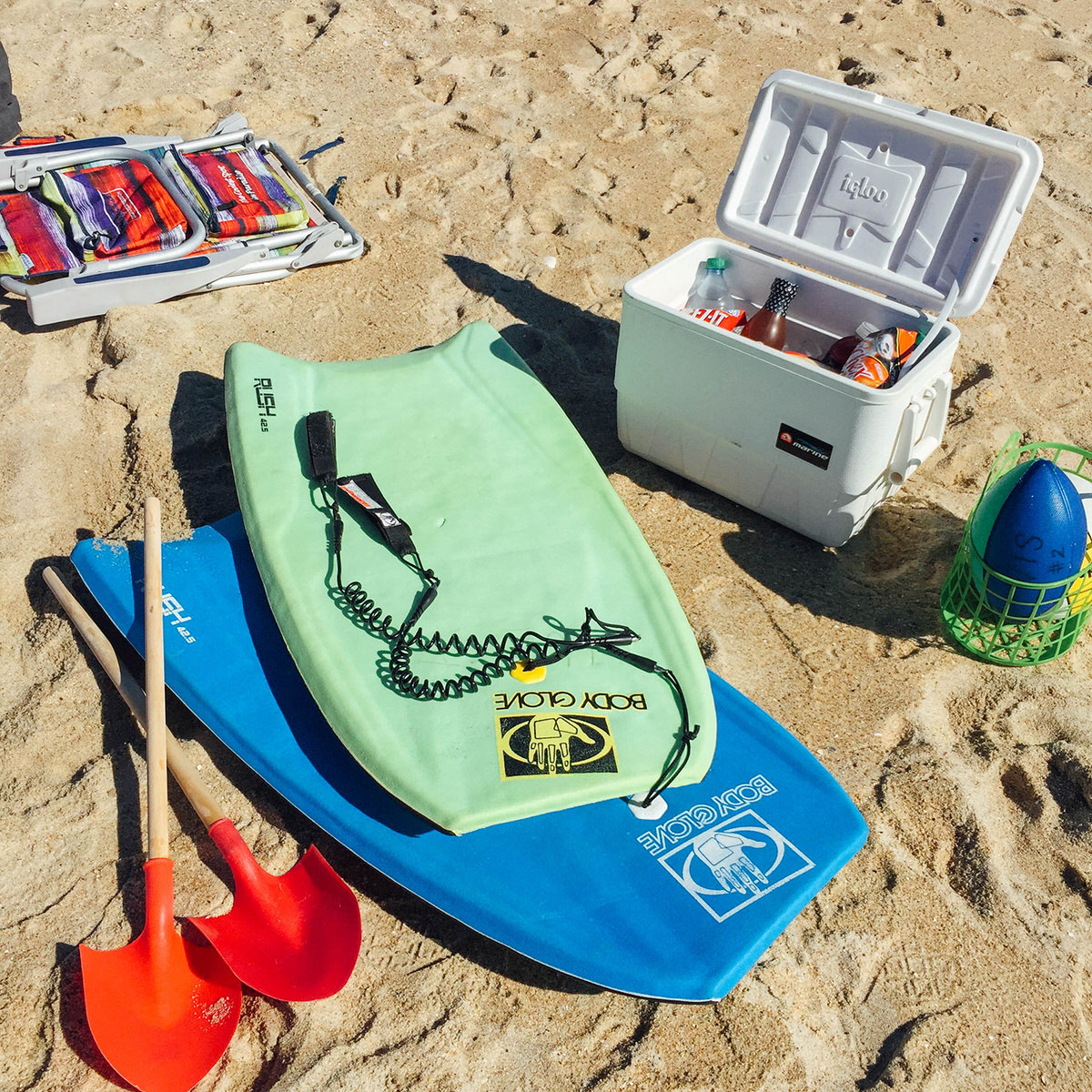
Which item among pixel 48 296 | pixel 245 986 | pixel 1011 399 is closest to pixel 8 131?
pixel 48 296

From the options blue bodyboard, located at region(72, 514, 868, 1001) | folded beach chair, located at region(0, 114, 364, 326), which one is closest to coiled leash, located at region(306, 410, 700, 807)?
blue bodyboard, located at region(72, 514, 868, 1001)

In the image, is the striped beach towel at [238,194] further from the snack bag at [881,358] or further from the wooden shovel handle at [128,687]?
the snack bag at [881,358]

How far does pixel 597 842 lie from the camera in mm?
2027

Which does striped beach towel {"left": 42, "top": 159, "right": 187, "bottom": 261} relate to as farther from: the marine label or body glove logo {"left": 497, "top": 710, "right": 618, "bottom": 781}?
body glove logo {"left": 497, "top": 710, "right": 618, "bottom": 781}

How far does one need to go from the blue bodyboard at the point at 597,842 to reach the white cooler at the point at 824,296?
0.74m

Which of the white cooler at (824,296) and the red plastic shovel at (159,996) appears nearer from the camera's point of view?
the red plastic shovel at (159,996)

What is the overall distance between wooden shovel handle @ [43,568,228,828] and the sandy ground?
→ 0.34 feet

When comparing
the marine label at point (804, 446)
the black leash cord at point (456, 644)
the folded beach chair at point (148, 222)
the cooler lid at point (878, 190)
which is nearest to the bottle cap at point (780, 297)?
the cooler lid at point (878, 190)

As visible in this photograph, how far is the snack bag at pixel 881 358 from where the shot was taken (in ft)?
8.51

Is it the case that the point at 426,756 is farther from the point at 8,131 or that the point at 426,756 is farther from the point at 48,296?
the point at 8,131

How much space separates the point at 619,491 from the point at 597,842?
4.18 ft

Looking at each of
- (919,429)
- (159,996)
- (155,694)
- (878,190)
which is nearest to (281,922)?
(159,996)

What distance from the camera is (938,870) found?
217 centimetres

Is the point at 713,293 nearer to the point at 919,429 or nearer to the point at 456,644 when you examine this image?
the point at 919,429
